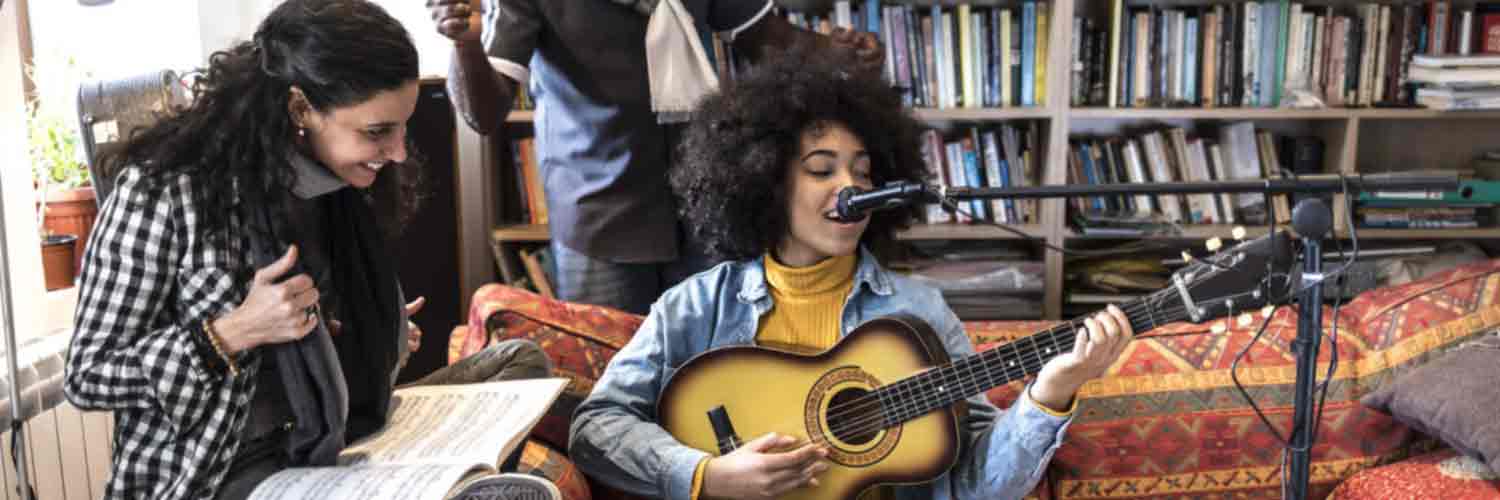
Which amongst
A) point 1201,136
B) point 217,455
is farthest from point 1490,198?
point 217,455

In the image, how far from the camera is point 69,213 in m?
2.18

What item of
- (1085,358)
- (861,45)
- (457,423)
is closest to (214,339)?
(457,423)

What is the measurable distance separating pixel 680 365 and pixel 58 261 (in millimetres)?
1024

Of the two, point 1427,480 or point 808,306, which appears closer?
point 808,306

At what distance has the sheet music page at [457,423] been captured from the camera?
138cm

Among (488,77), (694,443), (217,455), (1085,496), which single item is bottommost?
(1085,496)

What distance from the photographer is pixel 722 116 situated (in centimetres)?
190

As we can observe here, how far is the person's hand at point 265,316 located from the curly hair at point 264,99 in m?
0.08

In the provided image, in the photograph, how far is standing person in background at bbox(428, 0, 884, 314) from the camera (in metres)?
2.19

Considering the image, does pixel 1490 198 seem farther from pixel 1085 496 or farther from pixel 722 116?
pixel 722 116

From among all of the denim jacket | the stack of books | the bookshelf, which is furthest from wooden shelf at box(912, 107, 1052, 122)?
the denim jacket

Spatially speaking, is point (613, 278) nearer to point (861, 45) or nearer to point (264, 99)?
point (861, 45)

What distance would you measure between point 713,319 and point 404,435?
50 cm

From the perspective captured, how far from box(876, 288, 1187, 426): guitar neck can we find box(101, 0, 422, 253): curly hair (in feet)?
2.36
